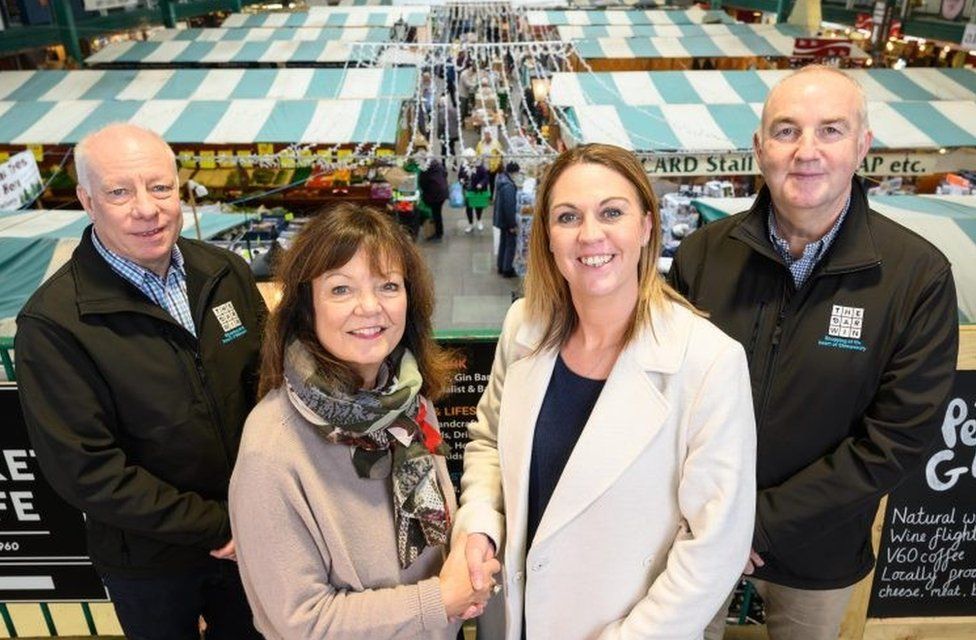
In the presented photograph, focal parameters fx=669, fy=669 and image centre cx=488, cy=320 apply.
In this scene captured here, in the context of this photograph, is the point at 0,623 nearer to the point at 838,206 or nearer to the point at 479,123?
the point at 838,206

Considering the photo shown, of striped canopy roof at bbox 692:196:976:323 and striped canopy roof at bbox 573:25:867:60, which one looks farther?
striped canopy roof at bbox 573:25:867:60

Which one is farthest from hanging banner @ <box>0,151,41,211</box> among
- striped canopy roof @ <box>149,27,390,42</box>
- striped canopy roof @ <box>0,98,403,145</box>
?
striped canopy roof @ <box>149,27,390,42</box>

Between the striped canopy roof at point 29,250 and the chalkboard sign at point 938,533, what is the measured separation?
4368mm

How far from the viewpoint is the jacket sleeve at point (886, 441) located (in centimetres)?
175

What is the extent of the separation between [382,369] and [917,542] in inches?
86.2

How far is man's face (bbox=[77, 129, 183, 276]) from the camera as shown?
1.88 m

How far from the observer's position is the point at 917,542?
99.9 inches


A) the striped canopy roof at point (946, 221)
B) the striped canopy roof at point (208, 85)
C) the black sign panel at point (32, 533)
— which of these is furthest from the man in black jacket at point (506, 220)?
the black sign panel at point (32, 533)

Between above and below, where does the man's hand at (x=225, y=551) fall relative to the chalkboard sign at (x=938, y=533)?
above

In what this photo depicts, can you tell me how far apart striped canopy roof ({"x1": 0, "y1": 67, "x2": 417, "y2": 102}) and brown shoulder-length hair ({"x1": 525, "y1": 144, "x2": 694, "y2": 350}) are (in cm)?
873

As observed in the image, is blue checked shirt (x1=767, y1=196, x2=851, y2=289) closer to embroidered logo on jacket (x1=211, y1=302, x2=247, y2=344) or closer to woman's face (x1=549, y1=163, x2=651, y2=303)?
woman's face (x1=549, y1=163, x2=651, y2=303)

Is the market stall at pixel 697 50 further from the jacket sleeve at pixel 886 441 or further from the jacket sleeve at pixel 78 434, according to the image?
the jacket sleeve at pixel 78 434

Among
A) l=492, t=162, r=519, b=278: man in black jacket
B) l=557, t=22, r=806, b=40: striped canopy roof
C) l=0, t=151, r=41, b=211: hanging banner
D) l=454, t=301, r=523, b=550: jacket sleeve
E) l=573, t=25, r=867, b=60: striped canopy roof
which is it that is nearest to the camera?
l=454, t=301, r=523, b=550: jacket sleeve

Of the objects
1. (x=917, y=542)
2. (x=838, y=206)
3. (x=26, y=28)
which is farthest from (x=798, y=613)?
(x=26, y=28)
